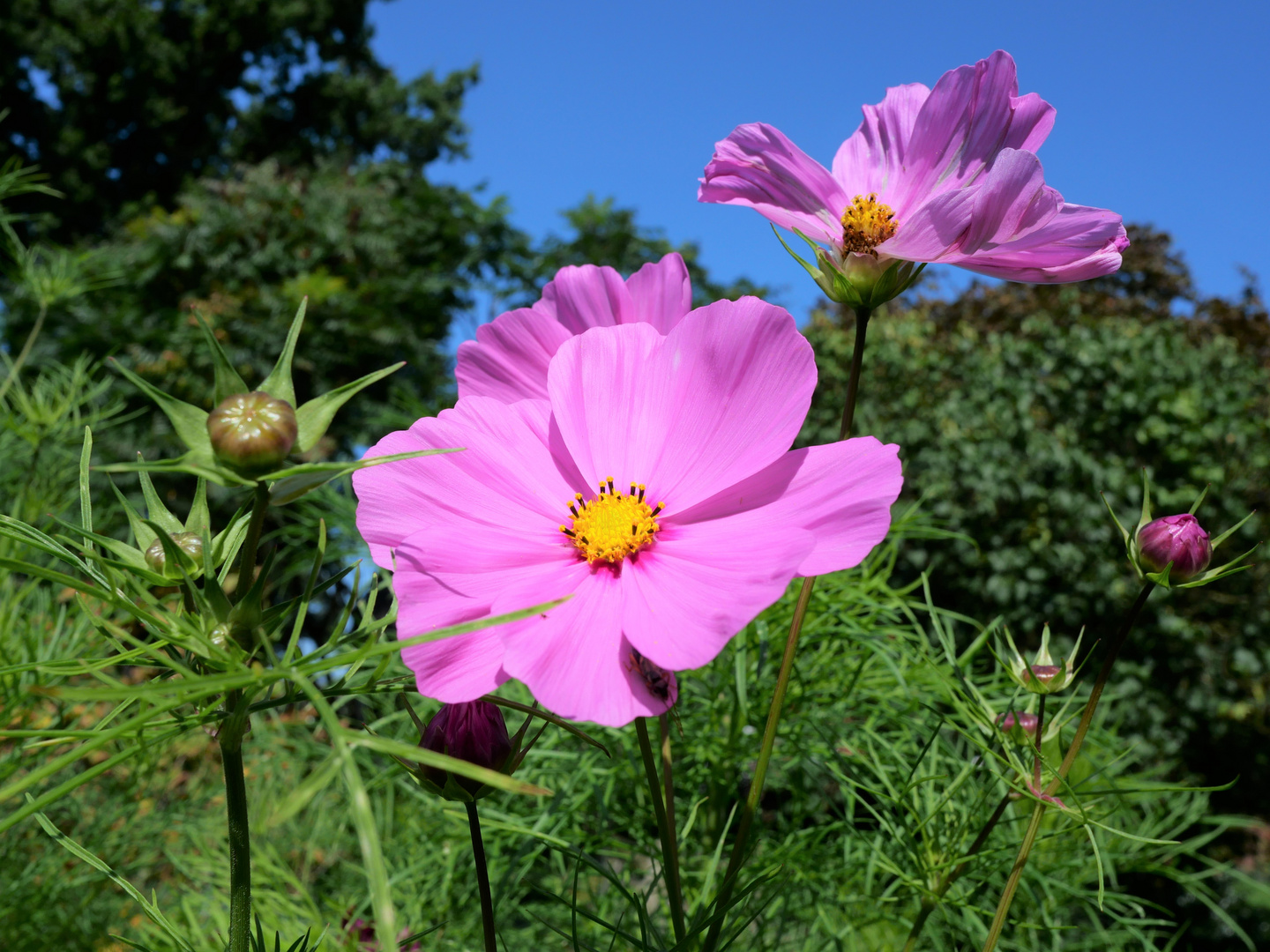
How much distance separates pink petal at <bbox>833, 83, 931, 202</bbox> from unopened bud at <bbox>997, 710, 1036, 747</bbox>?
27 cm

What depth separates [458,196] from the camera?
15.3 ft

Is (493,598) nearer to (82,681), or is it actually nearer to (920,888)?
(920,888)

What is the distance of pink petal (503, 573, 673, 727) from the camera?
0.23 metres

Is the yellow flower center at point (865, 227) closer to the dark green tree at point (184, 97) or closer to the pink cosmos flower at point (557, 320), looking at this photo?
the pink cosmos flower at point (557, 320)

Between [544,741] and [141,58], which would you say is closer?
[544,741]

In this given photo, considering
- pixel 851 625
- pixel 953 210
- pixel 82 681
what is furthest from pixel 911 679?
pixel 82 681

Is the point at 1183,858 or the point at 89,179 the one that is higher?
the point at 89,179

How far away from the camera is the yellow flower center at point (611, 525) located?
300 millimetres

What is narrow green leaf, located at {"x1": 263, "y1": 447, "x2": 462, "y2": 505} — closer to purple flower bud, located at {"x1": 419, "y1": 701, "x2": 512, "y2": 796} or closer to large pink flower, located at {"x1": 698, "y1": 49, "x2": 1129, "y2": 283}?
purple flower bud, located at {"x1": 419, "y1": 701, "x2": 512, "y2": 796}

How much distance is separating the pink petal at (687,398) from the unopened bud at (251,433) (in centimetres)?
12

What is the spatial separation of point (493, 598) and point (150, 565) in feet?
0.34

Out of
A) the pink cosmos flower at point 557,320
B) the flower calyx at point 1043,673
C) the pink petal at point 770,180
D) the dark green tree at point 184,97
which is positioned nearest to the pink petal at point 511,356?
the pink cosmos flower at point 557,320

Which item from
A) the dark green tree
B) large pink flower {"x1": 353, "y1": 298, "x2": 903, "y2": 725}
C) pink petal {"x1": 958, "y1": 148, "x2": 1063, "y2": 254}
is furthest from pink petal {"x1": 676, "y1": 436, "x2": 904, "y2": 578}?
the dark green tree

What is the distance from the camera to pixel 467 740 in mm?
296
